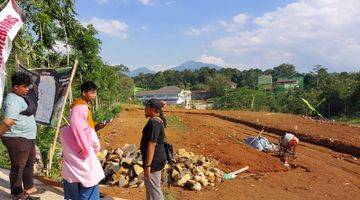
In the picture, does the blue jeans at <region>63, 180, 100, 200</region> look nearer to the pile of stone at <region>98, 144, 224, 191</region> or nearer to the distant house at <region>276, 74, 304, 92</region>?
the pile of stone at <region>98, 144, 224, 191</region>

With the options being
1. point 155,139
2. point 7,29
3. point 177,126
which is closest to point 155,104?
point 155,139

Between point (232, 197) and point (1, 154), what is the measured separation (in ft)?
15.3

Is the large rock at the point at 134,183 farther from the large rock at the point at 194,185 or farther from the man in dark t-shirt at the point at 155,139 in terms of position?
the man in dark t-shirt at the point at 155,139

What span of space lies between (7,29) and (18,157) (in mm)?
1906

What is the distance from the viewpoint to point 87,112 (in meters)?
Result: 4.71

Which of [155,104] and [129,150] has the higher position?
[155,104]

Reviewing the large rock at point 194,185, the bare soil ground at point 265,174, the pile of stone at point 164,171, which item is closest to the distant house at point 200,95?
the bare soil ground at point 265,174

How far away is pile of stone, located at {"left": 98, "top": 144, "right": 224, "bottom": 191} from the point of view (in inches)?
354

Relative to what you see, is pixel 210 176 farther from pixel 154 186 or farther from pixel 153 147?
pixel 153 147

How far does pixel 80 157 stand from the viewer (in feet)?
15.3

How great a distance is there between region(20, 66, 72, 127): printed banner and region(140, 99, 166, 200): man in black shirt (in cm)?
248

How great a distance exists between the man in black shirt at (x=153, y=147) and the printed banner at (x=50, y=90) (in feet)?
8.13

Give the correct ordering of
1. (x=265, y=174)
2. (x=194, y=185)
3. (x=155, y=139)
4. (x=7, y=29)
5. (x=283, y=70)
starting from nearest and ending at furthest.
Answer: (x=155, y=139)
(x=7, y=29)
(x=194, y=185)
(x=265, y=174)
(x=283, y=70)

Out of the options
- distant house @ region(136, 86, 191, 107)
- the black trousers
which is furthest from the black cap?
distant house @ region(136, 86, 191, 107)
